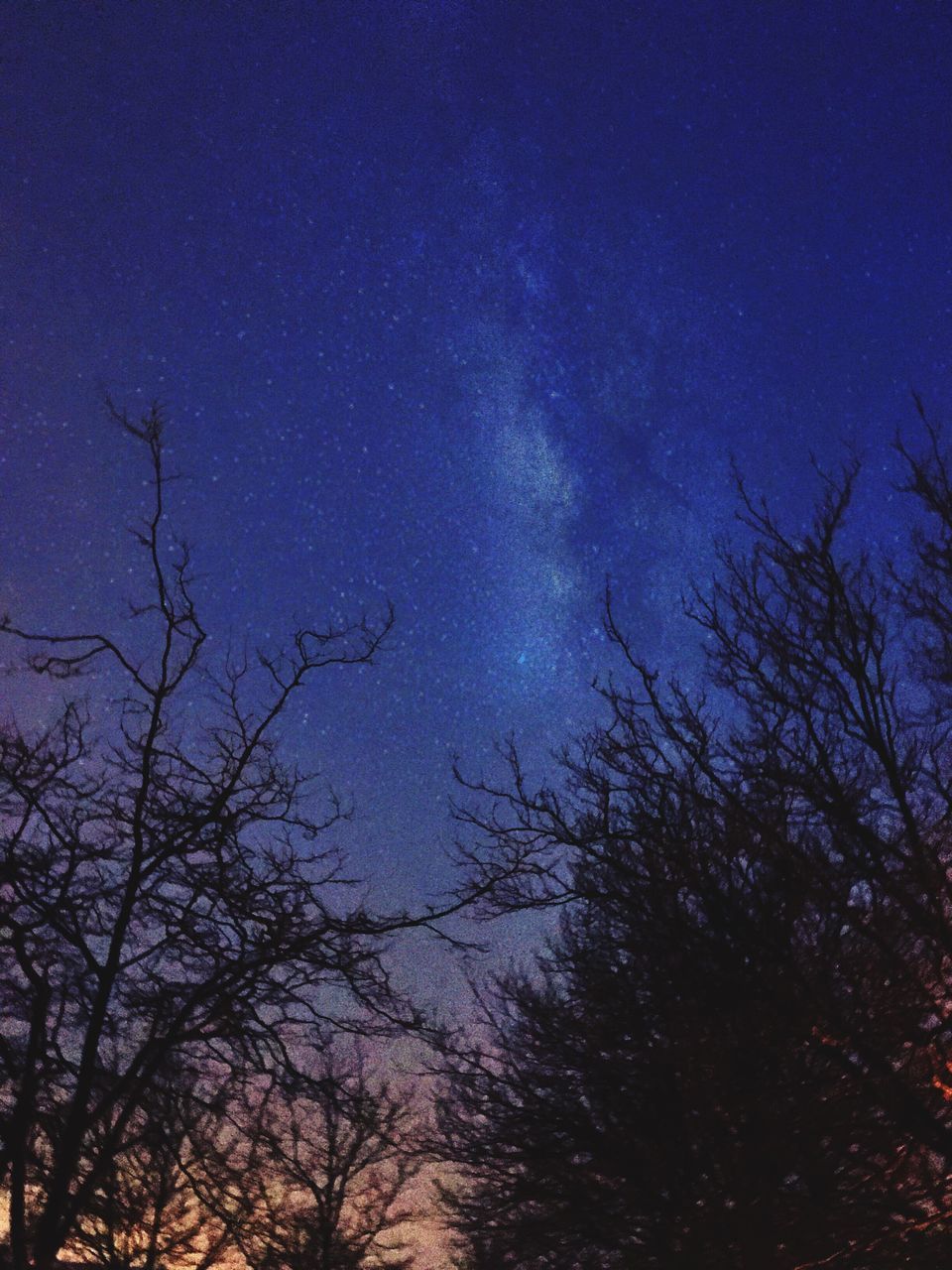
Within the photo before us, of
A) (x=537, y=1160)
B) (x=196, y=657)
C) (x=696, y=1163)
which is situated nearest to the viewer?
(x=196, y=657)

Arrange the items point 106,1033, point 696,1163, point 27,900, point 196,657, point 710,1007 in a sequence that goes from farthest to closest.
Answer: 1. point 696,1163
2. point 710,1007
3. point 196,657
4. point 106,1033
5. point 27,900

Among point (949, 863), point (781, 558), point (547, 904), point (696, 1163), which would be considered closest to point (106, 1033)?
point (547, 904)

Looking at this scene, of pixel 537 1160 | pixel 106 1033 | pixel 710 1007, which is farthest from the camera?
pixel 537 1160

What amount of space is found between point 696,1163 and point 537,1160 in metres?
2.25

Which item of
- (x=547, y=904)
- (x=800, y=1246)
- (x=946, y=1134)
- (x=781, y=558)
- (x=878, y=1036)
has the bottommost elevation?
(x=800, y=1246)

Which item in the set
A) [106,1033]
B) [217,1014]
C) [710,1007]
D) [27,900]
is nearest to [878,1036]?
[710,1007]

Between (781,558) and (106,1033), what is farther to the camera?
(781,558)

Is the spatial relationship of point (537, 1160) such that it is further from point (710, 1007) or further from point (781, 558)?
point (781, 558)

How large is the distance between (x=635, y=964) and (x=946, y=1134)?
18.5 feet

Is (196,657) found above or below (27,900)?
above

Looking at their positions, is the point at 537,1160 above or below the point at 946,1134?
above

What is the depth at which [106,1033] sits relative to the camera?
6.30 metres

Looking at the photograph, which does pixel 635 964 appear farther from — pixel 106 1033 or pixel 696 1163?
pixel 106 1033

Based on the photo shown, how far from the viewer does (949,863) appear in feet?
Answer: 27.4
